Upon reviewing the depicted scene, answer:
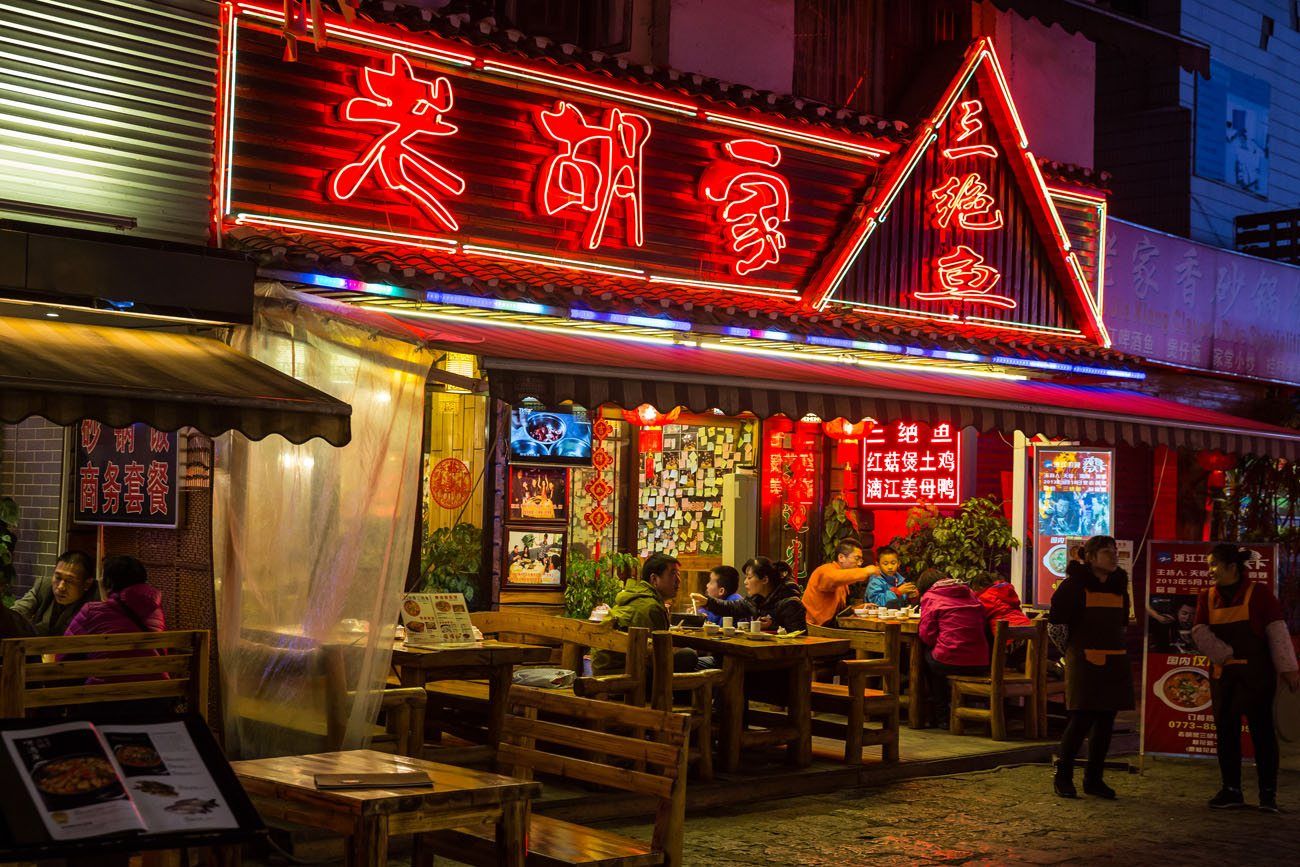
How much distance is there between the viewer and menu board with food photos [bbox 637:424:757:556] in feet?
54.9

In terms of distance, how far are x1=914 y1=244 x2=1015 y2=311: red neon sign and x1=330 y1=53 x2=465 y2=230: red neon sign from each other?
511cm

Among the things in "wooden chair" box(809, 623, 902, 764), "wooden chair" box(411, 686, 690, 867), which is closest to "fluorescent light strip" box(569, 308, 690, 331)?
"wooden chair" box(809, 623, 902, 764)

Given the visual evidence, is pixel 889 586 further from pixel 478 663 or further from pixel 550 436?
pixel 478 663

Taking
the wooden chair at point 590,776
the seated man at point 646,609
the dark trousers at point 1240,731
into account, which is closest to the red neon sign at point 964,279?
the seated man at point 646,609

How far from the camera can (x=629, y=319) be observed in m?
11.6

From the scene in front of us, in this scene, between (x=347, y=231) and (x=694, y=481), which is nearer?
(x=347, y=231)

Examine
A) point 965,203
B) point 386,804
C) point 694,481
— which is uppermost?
point 965,203

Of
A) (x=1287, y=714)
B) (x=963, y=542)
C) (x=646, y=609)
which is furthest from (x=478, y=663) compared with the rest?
(x=963, y=542)

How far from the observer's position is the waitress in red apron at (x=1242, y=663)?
1056 centimetres

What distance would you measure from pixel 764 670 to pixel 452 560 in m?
3.36

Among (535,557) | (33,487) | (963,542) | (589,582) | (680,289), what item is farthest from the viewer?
(963,542)

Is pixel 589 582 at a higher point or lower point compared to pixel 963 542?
lower

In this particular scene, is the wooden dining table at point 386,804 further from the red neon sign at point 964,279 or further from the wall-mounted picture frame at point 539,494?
the red neon sign at point 964,279

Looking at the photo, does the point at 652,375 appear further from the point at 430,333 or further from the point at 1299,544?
the point at 1299,544
